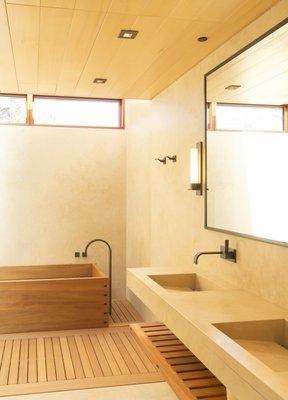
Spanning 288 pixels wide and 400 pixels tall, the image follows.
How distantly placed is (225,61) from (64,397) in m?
2.46

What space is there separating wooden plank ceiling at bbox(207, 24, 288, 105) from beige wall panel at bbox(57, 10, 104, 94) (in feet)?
2.70

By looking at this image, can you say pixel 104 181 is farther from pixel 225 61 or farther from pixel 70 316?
pixel 225 61

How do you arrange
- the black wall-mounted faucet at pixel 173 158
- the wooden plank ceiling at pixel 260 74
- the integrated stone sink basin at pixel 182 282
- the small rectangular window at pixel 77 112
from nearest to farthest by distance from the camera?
1. the wooden plank ceiling at pixel 260 74
2. the integrated stone sink basin at pixel 182 282
3. the black wall-mounted faucet at pixel 173 158
4. the small rectangular window at pixel 77 112

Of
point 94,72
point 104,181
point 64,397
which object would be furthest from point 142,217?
point 64,397

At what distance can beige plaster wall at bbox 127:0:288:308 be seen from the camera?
90.7 inches

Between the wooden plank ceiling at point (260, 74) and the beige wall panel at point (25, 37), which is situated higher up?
the beige wall panel at point (25, 37)

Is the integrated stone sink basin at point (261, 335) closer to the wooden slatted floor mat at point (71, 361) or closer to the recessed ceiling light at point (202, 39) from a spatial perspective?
the wooden slatted floor mat at point (71, 361)

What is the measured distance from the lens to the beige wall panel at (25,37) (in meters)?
2.39

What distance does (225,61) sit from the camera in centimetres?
271

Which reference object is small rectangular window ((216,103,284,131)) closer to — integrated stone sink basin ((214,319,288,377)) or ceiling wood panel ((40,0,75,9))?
integrated stone sink basin ((214,319,288,377))

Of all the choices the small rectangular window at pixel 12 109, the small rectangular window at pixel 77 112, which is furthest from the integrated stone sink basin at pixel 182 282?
the small rectangular window at pixel 12 109

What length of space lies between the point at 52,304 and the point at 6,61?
237 cm

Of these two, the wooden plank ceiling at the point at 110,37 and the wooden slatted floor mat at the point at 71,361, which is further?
the wooden slatted floor mat at the point at 71,361

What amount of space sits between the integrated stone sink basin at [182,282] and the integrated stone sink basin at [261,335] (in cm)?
87
